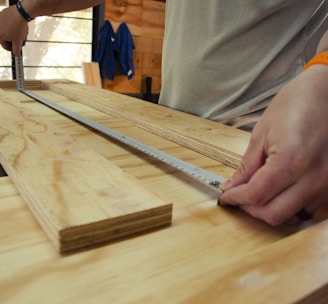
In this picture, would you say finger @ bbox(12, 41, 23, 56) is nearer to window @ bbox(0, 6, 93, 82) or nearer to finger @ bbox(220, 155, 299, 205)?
finger @ bbox(220, 155, 299, 205)

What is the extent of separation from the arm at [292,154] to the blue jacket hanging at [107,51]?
12.7ft

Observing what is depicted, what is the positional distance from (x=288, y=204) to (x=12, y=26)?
58.5 inches

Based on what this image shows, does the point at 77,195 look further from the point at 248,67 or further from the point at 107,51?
the point at 107,51

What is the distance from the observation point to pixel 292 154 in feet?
1.66

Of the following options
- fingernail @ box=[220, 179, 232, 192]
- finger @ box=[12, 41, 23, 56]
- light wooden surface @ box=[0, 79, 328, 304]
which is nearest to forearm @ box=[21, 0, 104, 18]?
finger @ box=[12, 41, 23, 56]

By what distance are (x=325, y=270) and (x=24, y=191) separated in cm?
48

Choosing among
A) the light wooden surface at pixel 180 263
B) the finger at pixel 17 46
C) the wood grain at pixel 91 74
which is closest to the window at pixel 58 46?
the wood grain at pixel 91 74

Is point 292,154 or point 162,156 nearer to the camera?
point 292,154

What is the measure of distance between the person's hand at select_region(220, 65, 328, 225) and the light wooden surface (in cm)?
5

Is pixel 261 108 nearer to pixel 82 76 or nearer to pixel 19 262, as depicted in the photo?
pixel 19 262

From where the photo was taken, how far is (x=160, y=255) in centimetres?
48

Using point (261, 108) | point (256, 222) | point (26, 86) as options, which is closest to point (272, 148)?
point (256, 222)

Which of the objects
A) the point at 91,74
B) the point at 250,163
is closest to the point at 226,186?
the point at 250,163

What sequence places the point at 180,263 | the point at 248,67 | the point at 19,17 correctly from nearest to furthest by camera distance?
the point at 180,263
the point at 248,67
the point at 19,17
